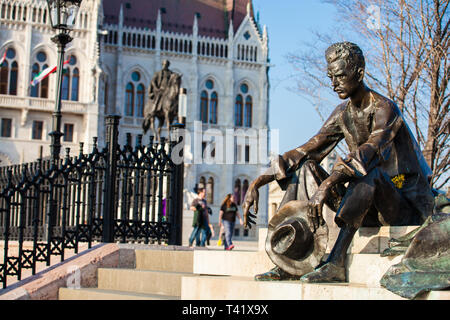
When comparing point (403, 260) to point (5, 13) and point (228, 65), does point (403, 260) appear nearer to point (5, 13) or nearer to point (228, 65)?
point (5, 13)

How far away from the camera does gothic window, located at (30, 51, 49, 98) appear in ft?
153

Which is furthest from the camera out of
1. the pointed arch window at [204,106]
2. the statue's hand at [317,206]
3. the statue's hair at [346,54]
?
the pointed arch window at [204,106]

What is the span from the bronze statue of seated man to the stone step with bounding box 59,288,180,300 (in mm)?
1048

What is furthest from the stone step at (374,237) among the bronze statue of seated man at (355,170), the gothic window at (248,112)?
the gothic window at (248,112)

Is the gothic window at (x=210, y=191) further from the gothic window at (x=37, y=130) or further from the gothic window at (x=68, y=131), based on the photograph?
the gothic window at (x=37, y=130)

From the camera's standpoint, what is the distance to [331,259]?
4.15 metres

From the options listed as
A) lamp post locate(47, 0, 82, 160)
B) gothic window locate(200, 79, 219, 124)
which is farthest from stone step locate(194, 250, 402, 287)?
gothic window locate(200, 79, 219, 124)

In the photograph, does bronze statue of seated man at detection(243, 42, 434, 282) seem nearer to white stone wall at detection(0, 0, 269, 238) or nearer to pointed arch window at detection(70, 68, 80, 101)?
white stone wall at detection(0, 0, 269, 238)

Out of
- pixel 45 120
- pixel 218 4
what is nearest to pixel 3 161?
pixel 45 120

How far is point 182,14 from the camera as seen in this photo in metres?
56.6

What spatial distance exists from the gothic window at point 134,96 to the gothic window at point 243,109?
24.6 feet

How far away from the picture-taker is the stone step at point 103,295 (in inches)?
214

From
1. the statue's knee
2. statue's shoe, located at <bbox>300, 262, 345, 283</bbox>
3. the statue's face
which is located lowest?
statue's shoe, located at <bbox>300, 262, 345, 283</bbox>

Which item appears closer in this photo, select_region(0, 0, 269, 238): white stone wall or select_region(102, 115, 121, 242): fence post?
select_region(102, 115, 121, 242): fence post
